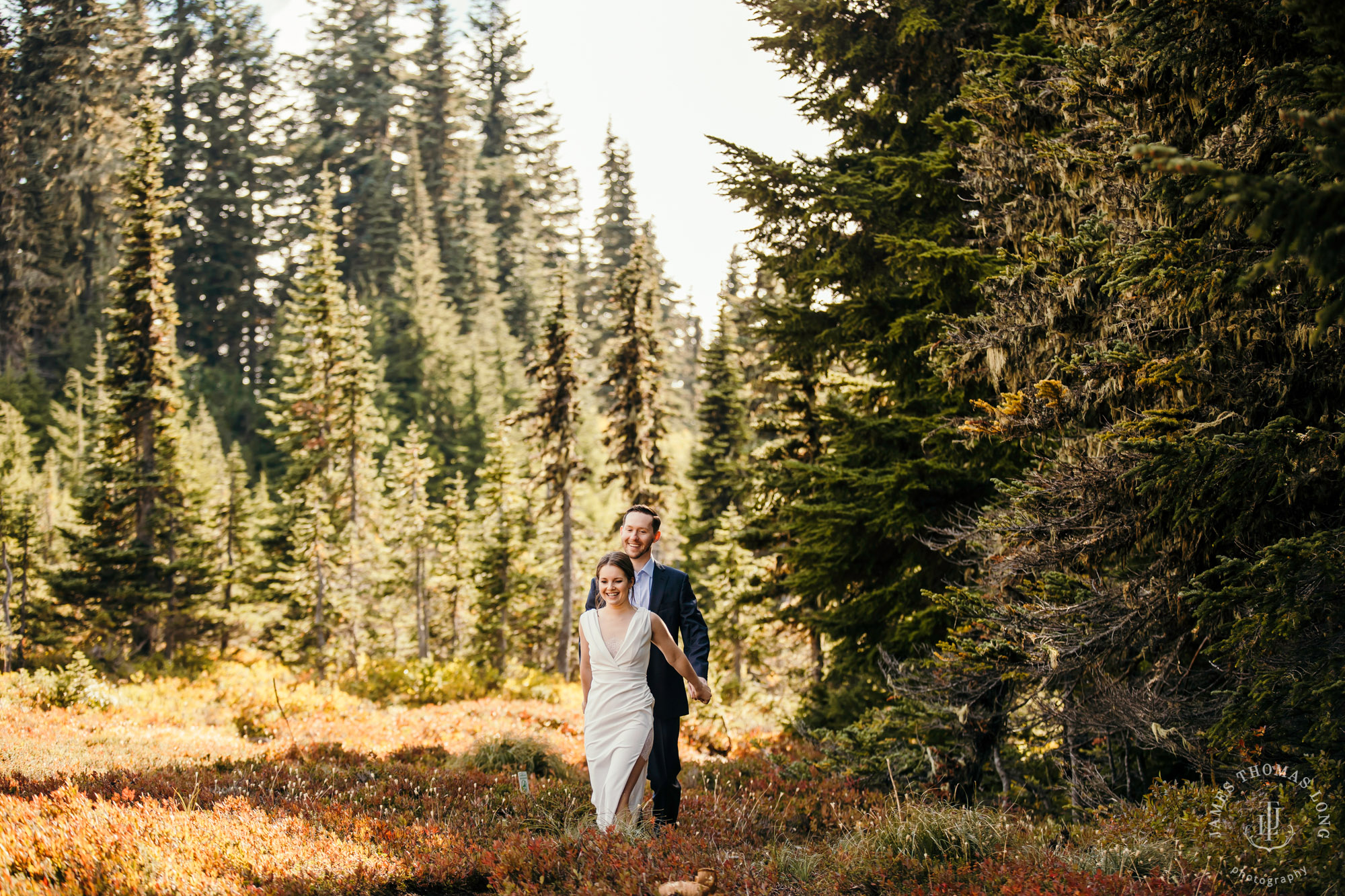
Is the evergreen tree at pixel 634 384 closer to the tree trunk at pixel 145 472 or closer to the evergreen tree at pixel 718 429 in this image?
the evergreen tree at pixel 718 429

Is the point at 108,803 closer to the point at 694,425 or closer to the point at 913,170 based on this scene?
the point at 913,170

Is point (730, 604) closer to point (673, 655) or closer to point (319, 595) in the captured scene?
point (319, 595)

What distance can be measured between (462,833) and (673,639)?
7.23 ft

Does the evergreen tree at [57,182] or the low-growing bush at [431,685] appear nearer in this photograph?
the low-growing bush at [431,685]

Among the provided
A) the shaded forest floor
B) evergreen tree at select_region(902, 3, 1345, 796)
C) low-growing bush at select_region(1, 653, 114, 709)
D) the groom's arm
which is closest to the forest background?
evergreen tree at select_region(902, 3, 1345, 796)

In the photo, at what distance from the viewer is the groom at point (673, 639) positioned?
18.7 ft

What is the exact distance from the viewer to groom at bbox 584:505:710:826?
225 inches

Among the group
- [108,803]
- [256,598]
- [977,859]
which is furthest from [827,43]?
[256,598]

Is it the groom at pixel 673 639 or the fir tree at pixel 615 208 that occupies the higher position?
the fir tree at pixel 615 208

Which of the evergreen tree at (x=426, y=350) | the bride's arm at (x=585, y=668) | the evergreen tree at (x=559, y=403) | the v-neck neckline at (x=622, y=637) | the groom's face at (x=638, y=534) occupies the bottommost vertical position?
the bride's arm at (x=585, y=668)

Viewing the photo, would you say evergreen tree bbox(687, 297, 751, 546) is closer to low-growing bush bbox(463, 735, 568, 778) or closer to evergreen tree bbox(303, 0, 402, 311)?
low-growing bush bbox(463, 735, 568, 778)

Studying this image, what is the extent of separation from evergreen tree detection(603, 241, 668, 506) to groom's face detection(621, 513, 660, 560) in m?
16.7

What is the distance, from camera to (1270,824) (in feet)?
14.7

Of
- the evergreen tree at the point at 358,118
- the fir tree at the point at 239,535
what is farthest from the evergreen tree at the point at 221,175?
the fir tree at the point at 239,535
